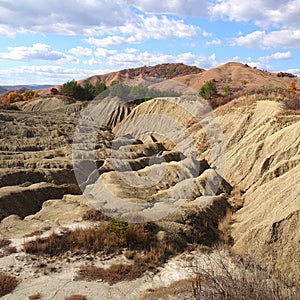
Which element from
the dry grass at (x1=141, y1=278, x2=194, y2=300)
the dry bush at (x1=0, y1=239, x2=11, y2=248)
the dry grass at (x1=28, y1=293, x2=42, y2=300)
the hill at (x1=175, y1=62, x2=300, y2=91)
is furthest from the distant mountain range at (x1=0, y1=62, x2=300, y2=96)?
the dry grass at (x1=28, y1=293, x2=42, y2=300)

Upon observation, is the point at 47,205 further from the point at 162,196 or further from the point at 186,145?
the point at 186,145

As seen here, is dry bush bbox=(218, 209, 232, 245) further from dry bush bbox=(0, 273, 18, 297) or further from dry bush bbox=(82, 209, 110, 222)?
dry bush bbox=(0, 273, 18, 297)

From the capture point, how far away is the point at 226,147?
30.3m

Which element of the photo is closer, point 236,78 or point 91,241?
point 91,241

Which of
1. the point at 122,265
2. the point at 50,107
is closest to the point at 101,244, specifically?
the point at 122,265

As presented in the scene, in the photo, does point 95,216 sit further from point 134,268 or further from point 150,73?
point 150,73

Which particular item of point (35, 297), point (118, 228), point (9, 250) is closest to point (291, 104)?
point (118, 228)

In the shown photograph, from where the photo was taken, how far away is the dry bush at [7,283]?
10.8 m

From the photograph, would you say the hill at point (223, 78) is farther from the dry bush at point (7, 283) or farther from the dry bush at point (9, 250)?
the dry bush at point (7, 283)

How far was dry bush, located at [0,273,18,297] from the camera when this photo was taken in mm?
10820

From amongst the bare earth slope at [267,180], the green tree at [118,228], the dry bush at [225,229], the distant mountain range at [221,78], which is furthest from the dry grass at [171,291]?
the distant mountain range at [221,78]

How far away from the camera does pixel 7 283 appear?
36.7ft

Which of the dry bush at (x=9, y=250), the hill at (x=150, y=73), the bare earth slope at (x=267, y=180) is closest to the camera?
the bare earth slope at (x=267, y=180)

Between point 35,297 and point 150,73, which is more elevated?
point 150,73
